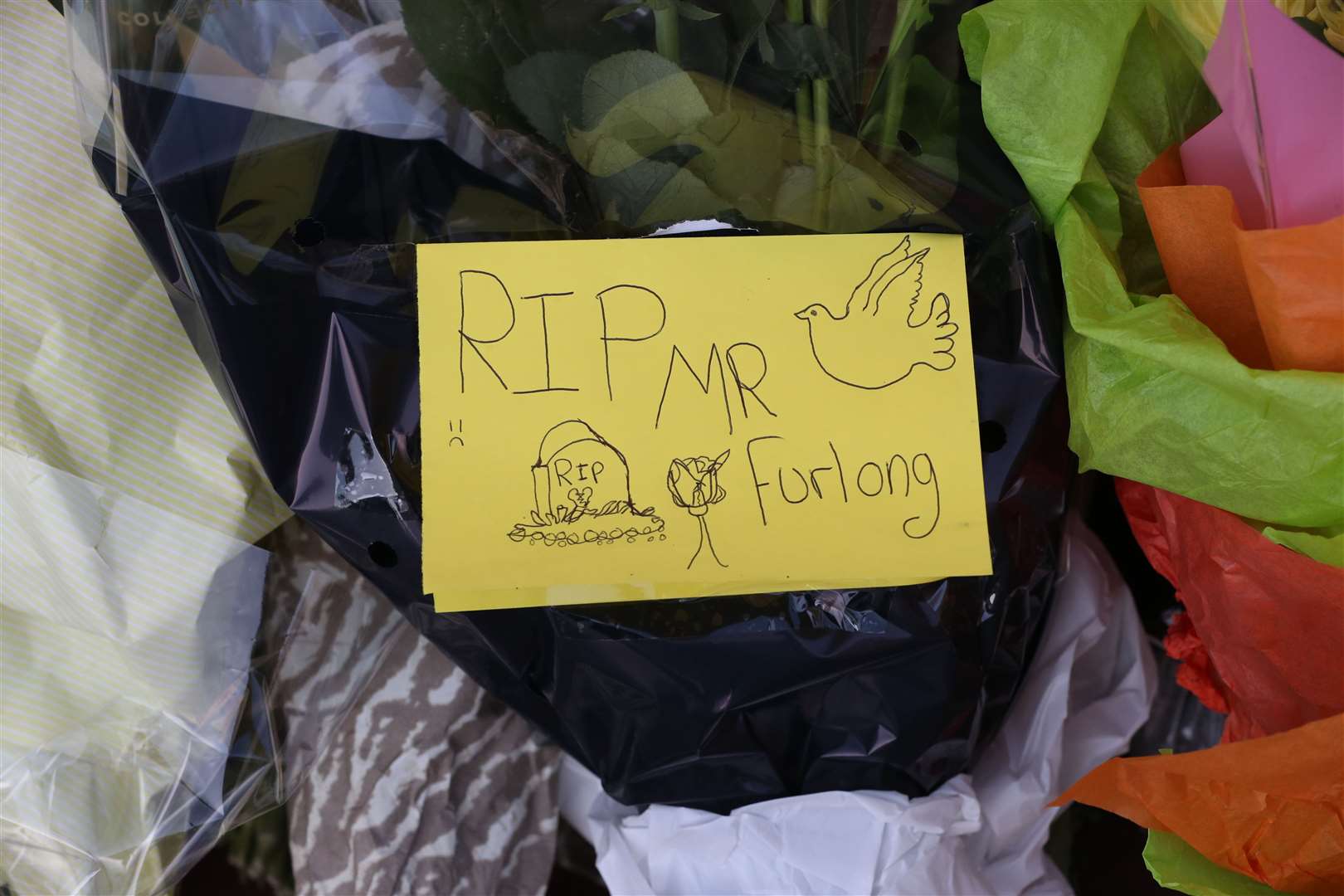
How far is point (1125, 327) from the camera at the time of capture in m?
0.40

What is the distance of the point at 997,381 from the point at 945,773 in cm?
21

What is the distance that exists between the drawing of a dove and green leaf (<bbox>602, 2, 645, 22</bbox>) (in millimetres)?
159

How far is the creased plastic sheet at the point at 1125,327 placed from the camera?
0.38 metres

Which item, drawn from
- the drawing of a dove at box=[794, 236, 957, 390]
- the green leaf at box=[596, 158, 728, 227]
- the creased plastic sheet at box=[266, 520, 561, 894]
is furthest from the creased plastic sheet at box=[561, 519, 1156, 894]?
the green leaf at box=[596, 158, 728, 227]

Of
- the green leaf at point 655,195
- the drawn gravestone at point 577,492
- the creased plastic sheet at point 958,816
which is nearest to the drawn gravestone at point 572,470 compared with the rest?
the drawn gravestone at point 577,492

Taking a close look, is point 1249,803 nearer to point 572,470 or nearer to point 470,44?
point 572,470

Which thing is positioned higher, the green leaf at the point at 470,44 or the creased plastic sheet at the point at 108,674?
the green leaf at the point at 470,44

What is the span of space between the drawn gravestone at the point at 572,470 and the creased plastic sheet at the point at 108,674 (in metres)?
0.17

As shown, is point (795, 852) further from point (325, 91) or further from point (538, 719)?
point (325, 91)

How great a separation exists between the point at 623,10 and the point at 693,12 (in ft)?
0.12

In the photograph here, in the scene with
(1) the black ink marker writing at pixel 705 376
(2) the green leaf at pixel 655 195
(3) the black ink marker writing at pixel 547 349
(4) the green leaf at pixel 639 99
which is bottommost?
(1) the black ink marker writing at pixel 705 376

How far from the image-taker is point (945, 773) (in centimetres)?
51

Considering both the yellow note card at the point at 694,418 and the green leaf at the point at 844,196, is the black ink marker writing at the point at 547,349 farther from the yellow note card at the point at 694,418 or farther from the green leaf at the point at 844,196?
the green leaf at the point at 844,196

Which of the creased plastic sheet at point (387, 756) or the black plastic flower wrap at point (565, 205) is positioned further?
the creased plastic sheet at point (387, 756)
